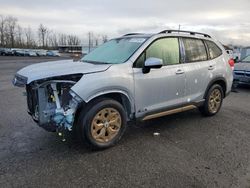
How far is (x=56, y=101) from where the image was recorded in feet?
11.3

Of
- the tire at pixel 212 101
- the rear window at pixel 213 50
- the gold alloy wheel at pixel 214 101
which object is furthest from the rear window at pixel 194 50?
the gold alloy wheel at pixel 214 101

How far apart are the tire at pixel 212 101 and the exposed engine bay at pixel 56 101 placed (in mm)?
3149

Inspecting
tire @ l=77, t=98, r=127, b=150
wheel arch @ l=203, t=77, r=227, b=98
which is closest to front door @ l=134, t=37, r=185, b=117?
tire @ l=77, t=98, r=127, b=150

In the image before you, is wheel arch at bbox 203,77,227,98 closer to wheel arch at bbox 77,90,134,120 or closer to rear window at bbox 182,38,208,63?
rear window at bbox 182,38,208,63

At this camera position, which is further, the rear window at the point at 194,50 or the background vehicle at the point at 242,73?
the background vehicle at the point at 242,73

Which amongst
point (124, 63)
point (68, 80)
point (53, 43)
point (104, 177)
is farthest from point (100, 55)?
point (53, 43)

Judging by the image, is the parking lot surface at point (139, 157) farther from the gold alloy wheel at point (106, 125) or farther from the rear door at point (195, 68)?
the rear door at point (195, 68)

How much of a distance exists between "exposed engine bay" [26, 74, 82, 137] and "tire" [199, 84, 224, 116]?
3.15 metres

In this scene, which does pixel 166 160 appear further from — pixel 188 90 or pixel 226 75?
pixel 226 75

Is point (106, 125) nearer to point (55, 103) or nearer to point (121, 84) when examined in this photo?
point (121, 84)

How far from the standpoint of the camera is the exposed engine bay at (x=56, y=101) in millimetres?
3398

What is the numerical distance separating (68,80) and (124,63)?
3.12 ft

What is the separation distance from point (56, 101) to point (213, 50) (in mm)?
3737

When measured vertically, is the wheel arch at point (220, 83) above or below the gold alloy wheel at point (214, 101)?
above
